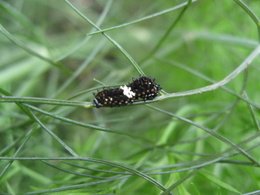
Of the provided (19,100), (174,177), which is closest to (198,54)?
(174,177)

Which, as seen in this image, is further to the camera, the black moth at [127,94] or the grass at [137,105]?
the grass at [137,105]

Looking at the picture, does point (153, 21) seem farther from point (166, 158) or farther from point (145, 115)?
point (166, 158)

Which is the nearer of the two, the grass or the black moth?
the black moth

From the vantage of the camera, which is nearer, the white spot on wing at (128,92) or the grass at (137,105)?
the white spot on wing at (128,92)

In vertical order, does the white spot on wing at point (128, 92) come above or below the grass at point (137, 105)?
below
